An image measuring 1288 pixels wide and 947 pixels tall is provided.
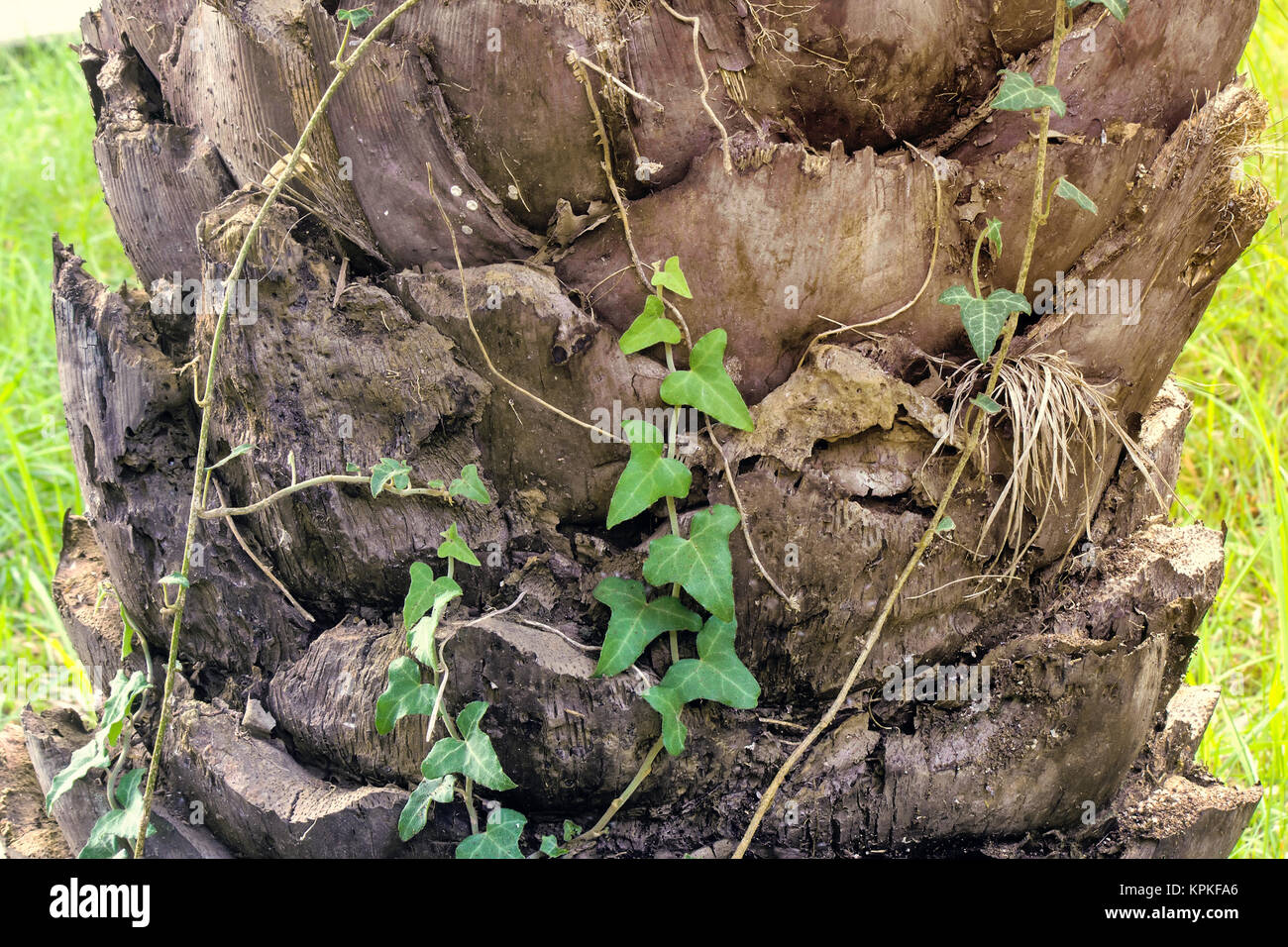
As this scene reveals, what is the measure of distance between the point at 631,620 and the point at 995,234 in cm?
79

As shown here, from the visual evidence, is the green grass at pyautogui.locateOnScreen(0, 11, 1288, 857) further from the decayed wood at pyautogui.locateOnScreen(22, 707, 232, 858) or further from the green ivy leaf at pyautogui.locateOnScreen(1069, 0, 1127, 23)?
the decayed wood at pyautogui.locateOnScreen(22, 707, 232, 858)

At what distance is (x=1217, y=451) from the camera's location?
10.3 feet

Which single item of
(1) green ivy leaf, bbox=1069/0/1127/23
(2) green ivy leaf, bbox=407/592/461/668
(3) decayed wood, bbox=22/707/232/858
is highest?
(1) green ivy leaf, bbox=1069/0/1127/23

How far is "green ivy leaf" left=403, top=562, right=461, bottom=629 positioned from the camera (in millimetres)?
1474

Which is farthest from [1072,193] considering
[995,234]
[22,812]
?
[22,812]

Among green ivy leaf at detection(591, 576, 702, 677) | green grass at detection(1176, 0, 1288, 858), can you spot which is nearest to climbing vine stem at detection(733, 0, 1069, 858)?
green ivy leaf at detection(591, 576, 702, 677)

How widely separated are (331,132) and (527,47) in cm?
34

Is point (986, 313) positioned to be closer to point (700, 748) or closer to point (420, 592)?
point (700, 748)

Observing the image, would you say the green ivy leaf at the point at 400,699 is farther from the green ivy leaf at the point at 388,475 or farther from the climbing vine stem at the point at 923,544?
the climbing vine stem at the point at 923,544

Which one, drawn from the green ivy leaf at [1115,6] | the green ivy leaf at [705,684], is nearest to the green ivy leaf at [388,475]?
the green ivy leaf at [705,684]

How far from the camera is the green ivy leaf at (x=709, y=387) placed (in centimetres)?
145

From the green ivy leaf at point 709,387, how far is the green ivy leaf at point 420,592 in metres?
0.45

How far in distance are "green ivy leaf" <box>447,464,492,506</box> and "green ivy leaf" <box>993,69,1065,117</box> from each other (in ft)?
2.98
